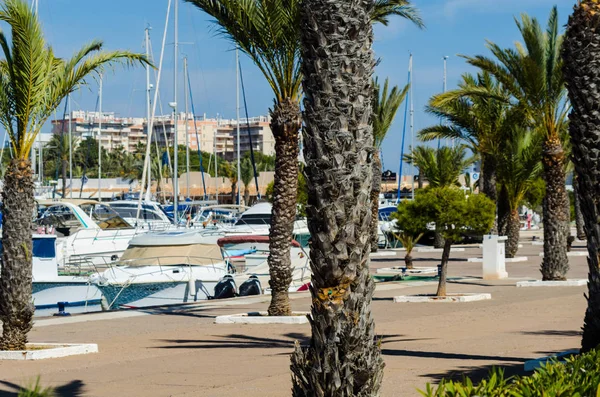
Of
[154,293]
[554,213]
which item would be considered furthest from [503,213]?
[154,293]

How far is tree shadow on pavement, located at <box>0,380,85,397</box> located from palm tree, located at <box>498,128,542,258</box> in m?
28.0

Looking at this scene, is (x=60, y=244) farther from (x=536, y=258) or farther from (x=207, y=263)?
(x=536, y=258)

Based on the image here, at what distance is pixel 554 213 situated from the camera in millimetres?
25781

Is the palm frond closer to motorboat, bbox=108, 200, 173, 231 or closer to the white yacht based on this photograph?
the white yacht

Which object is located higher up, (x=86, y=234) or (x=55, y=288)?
(x=86, y=234)

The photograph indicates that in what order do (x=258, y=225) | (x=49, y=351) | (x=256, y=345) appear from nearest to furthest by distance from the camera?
(x=49, y=351)
(x=256, y=345)
(x=258, y=225)

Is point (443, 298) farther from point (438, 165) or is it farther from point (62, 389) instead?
point (438, 165)

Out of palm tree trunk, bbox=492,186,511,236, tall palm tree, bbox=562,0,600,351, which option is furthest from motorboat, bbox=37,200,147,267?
tall palm tree, bbox=562,0,600,351

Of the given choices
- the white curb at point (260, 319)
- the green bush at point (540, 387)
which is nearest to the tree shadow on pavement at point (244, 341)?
the white curb at point (260, 319)

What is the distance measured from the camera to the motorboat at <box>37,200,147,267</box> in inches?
1316

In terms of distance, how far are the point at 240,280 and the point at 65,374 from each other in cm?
1484

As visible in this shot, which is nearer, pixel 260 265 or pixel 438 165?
pixel 260 265

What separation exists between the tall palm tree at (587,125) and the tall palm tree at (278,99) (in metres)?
6.58

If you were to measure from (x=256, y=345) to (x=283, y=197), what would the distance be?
431 cm
